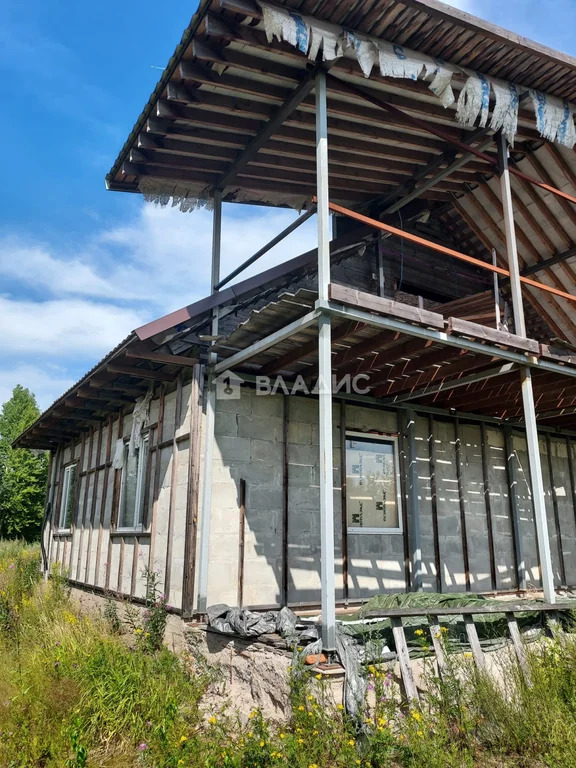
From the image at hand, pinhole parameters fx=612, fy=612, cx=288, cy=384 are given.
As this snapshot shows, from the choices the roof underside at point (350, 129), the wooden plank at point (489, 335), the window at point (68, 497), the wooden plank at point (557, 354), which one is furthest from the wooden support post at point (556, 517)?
the window at point (68, 497)

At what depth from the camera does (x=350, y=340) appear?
630cm

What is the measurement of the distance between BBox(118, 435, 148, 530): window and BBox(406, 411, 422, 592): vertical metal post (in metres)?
3.79

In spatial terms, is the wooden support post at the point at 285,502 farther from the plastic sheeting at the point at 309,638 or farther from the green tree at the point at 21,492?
the green tree at the point at 21,492

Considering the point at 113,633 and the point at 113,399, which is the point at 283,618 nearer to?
the point at 113,633

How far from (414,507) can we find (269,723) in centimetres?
420

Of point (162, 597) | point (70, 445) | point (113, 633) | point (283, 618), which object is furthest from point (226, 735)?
point (70, 445)

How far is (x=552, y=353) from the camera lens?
6797 millimetres

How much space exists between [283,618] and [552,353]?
4.06m

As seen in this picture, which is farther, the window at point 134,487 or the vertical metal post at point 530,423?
the window at point 134,487

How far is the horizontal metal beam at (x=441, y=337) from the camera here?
5.34 meters

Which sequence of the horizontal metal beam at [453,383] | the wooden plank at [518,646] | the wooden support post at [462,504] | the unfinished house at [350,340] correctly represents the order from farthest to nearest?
1. the wooden support post at [462,504]
2. the horizontal metal beam at [453,383]
3. the unfinished house at [350,340]
4. the wooden plank at [518,646]

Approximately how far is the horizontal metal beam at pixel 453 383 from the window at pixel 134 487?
11.9 ft

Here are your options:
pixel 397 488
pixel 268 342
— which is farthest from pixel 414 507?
pixel 268 342

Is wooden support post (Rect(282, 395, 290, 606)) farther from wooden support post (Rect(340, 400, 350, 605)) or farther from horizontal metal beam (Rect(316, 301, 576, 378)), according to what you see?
horizontal metal beam (Rect(316, 301, 576, 378))
